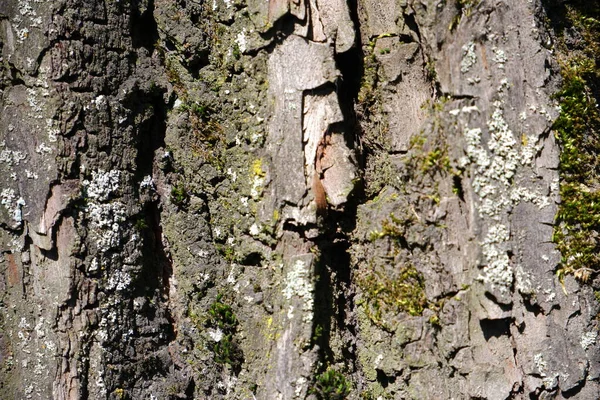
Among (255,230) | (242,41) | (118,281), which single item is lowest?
(118,281)

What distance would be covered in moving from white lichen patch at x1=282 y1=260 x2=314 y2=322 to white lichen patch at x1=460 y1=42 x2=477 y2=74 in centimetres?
96

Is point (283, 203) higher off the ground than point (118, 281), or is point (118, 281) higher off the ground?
point (283, 203)

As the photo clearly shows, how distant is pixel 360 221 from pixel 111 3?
4.48 ft

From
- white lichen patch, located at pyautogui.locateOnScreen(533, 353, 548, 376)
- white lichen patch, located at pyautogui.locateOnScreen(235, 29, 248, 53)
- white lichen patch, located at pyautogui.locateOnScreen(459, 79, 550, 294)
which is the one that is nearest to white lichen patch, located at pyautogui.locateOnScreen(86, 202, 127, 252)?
white lichen patch, located at pyautogui.locateOnScreen(235, 29, 248, 53)

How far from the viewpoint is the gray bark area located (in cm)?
238

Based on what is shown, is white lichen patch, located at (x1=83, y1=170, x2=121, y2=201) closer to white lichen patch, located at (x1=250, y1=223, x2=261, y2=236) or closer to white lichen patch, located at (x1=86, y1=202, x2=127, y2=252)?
white lichen patch, located at (x1=86, y1=202, x2=127, y2=252)

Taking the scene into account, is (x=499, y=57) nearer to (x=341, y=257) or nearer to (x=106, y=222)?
(x=341, y=257)

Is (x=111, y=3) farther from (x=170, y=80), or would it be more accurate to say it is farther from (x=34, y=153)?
(x=34, y=153)

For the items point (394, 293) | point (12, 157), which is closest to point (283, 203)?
point (394, 293)

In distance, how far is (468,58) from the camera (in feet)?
Result: 7.75

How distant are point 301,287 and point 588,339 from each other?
3.66 ft

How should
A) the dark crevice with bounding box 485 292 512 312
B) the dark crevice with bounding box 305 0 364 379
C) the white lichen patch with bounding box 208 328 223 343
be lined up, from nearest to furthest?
1. the dark crevice with bounding box 485 292 512 312
2. the dark crevice with bounding box 305 0 364 379
3. the white lichen patch with bounding box 208 328 223 343

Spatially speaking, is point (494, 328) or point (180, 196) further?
point (180, 196)

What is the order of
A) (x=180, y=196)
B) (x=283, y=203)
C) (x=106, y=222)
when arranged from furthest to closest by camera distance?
(x=180, y=196)
(x=106, y=222)
(x=283, y=203)
